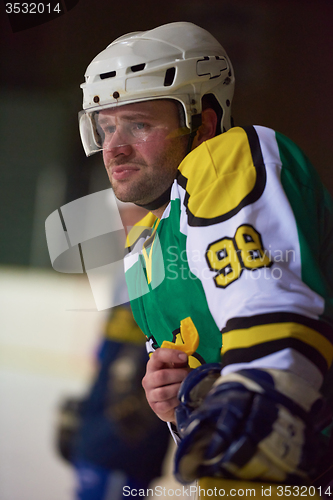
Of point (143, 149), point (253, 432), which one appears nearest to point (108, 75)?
point (143, 149)

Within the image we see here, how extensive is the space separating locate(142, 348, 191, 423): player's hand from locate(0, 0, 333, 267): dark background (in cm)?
51

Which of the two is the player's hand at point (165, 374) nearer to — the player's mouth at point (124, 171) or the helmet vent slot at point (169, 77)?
the player's mouth at point (124, 171)

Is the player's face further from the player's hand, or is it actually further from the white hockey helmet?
the player's hand

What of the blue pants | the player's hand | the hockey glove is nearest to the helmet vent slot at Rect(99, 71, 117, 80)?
the player's hand

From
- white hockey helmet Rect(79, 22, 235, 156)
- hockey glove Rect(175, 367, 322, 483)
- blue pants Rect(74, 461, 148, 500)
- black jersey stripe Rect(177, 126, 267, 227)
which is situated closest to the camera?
hockey glove Rect(175, 367, 322, 483)

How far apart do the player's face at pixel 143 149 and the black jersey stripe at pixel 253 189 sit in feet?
0.66

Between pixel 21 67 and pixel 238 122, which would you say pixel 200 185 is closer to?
pixel 238 122

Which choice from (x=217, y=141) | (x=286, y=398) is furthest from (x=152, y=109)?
(x=286, y=398)

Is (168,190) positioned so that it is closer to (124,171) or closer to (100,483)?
(124,171)

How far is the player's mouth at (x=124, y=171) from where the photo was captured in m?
0.77

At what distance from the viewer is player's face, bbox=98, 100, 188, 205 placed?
0.77 metres

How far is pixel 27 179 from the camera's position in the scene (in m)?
1.04

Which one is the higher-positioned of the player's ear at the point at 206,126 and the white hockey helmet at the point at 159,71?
the white hockey helmet at the point at 159,71

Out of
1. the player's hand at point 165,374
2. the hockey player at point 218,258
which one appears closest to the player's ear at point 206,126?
the hockey player at point 218,258
